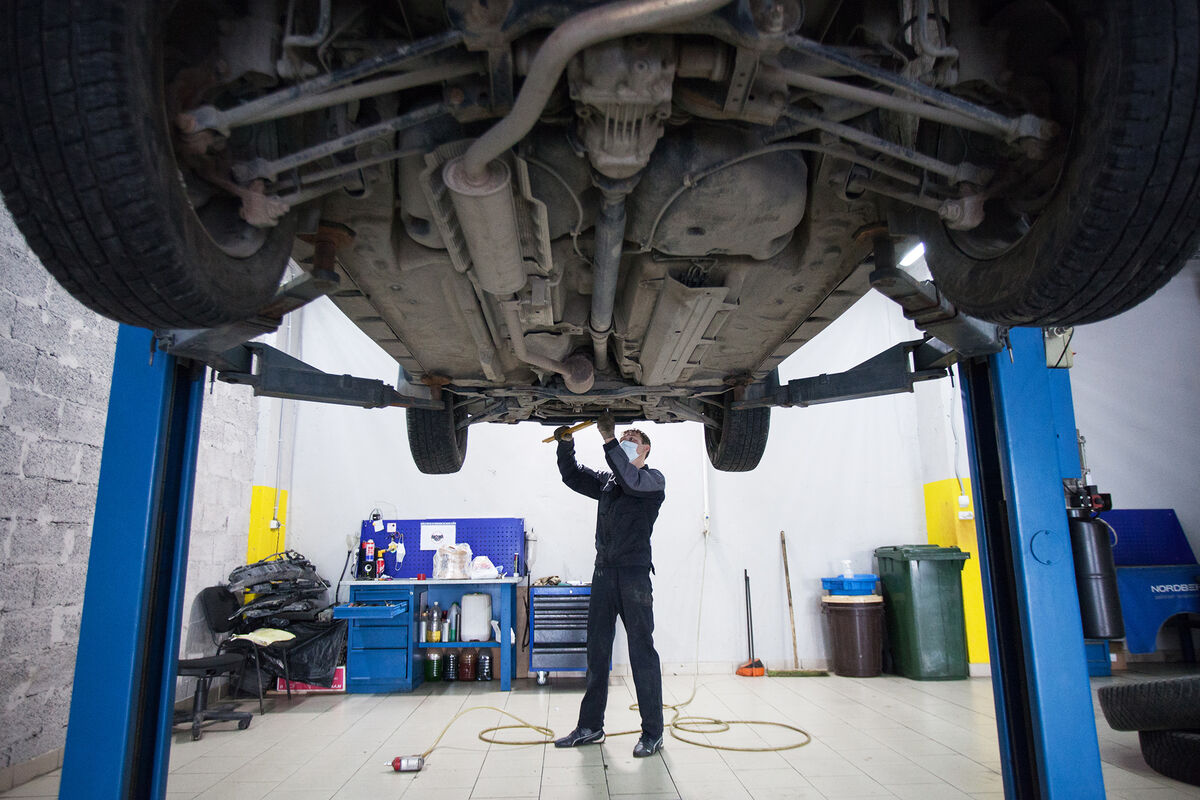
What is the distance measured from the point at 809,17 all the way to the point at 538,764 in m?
2.85

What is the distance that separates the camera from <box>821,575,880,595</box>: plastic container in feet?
16.4

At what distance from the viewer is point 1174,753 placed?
8.74 ft

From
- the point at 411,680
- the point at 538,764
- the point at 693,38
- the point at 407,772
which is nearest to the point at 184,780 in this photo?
the point at 407,772

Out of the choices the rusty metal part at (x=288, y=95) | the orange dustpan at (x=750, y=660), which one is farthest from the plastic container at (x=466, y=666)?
the rusty metal part at (x=288, y=95)

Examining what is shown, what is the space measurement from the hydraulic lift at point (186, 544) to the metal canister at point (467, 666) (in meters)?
3.16

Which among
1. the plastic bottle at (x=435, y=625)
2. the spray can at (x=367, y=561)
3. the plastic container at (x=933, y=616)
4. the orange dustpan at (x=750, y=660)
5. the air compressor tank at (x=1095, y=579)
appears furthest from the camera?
the orange dustpan at (x=750, y=660)

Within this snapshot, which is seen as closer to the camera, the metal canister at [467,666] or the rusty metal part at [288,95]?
the rusty metal part at [288,95]

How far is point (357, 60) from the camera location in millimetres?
1079

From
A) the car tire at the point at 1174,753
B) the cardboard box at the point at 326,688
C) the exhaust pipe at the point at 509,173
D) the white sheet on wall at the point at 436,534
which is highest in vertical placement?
the exhaust pipe at the point at 509,173

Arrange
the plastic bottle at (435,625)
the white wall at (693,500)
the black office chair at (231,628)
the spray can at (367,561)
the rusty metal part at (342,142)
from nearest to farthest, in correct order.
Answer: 1. the rusty metal part at (342,142)
2. the black office chair at (231,628)
3. the plastic bottle at (435,625)
4. the spray can at (367,561)
5. the white wall at (693,500)

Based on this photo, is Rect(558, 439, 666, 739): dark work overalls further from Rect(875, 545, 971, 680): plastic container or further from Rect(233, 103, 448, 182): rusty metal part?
Rect(875, 545, 971, 680): plastic container

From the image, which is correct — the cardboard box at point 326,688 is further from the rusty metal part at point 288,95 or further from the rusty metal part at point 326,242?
the rusty metal part at point 288,95

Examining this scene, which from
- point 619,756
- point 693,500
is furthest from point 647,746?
point 693,500

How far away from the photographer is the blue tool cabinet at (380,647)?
4418mm
